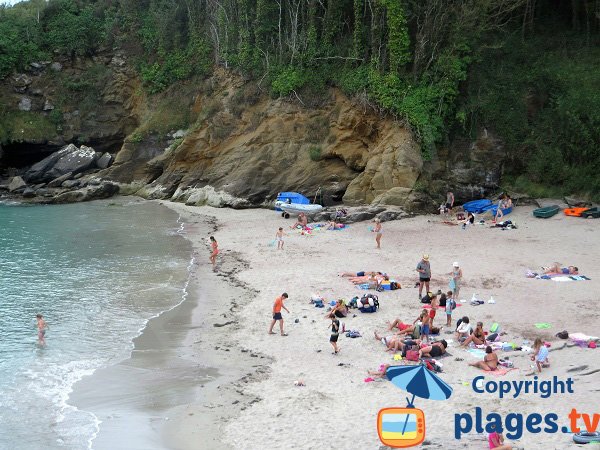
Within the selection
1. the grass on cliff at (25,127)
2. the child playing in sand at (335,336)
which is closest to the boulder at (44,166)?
the grass on cliff at (25,127)

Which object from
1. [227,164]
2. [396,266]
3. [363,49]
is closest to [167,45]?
[227,164]

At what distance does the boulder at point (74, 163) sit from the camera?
136 feet

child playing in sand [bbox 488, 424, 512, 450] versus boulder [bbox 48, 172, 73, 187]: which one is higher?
child playing in sand [bbox 488, 424, 512, 450]

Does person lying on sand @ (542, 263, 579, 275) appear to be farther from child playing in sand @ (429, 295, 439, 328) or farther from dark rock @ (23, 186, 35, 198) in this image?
dark rock @ (23, 186, 35, 198)

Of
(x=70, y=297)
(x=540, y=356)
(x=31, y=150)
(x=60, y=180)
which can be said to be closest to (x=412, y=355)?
(x=540, y=356)

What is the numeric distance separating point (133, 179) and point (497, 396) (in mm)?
32630

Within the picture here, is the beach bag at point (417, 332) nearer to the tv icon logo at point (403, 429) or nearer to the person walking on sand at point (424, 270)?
the person walking on sand at point (424, 270)

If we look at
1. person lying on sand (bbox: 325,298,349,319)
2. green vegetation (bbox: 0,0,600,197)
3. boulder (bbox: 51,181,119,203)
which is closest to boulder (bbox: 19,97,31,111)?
boulder (bbox: 51,181,119,203)

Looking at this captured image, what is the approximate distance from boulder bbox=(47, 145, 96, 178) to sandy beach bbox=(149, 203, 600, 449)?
16.1 meters

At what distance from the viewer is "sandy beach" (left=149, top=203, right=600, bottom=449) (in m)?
10.7

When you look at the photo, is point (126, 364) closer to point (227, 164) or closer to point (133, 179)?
point (227, 164)

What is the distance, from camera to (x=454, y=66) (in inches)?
1235

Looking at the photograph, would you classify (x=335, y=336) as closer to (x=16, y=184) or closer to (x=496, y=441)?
(x=496, y=441)

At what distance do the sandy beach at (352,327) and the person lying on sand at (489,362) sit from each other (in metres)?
0.18
